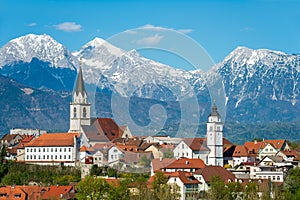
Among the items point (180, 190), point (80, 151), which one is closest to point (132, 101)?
point (180, 190)

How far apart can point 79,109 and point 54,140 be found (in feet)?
24.7

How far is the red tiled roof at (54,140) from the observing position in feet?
246

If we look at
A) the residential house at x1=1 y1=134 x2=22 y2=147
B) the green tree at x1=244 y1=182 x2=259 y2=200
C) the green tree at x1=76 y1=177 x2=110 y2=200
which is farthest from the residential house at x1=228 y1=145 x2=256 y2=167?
the residential house at x1=1 y1=134 x2=22 y2=147

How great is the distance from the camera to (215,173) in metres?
64.9

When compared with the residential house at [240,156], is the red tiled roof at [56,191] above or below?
below

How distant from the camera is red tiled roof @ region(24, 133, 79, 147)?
7506 centimetres

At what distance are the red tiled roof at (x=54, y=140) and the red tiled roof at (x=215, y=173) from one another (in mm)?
13698

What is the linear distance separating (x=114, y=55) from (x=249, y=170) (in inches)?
1026

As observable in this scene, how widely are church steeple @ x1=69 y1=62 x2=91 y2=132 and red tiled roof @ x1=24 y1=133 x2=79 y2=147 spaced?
4.38 m

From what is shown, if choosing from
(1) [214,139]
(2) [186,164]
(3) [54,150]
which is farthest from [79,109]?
(2) [186,164]

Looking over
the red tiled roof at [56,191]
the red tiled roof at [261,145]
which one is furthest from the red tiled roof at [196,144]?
the red tiled roof at [56,191]

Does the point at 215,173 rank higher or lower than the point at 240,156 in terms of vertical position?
lower

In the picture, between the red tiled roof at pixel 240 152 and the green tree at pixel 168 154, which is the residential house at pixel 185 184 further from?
the red tiled roof at pixel 240 152

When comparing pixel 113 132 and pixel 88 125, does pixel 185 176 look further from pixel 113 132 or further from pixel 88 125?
pixel 88 125
